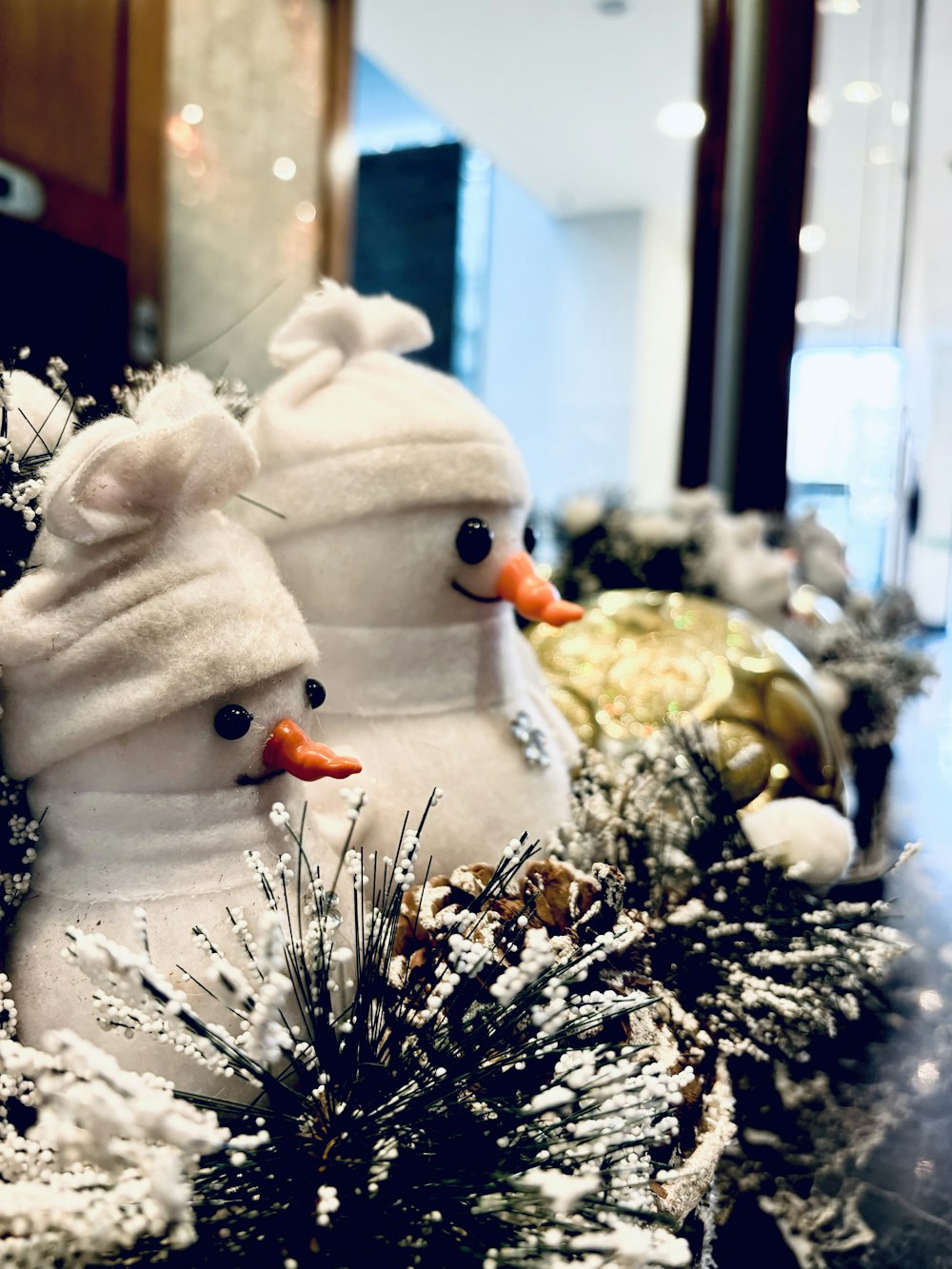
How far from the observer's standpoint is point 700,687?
76cm

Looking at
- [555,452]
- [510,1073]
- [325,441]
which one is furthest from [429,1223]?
[555,452]

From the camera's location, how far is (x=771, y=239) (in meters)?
2.19

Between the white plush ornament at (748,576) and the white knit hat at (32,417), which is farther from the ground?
the white knit hat at (32,417)

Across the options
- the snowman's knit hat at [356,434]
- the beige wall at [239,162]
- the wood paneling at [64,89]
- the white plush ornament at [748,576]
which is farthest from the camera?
the beige wall at [239,162]

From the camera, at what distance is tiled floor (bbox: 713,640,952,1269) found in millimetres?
424

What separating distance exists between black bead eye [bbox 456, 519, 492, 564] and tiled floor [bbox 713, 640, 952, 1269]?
0.86 ft

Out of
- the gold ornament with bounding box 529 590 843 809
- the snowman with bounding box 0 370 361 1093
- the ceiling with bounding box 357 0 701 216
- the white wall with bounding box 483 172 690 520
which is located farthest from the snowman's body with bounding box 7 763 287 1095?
the white wall with bounding box 483 172 690 520

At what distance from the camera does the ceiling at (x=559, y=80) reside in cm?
303

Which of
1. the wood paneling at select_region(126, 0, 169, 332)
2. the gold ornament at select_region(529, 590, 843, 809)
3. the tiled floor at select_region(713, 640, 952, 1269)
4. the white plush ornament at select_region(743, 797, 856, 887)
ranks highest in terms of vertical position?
the wood paneling at select_region(126, 0, 169, 332)

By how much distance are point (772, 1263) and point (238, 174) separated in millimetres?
1969

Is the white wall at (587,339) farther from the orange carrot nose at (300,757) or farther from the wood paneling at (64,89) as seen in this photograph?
the orange carrot nose at (300,757)

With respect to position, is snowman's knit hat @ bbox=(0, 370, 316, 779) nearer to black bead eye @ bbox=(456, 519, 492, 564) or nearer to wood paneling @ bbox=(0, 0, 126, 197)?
black bead eye @ bbox=(456, 519, 492, 564)

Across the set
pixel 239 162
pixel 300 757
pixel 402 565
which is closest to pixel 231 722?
pixel 300 757

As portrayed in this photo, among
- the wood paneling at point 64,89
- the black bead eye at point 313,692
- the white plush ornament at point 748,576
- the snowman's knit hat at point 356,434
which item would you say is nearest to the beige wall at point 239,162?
the wood paneling at point 64,89
